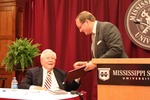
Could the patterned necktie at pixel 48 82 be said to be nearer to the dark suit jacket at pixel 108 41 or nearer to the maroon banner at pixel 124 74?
the dark suit jacket at pixel 108 41

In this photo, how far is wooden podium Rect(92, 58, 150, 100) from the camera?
1228mm

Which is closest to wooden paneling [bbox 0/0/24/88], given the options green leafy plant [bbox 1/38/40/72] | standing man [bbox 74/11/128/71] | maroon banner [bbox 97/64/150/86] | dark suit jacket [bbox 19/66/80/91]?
green leafy plant [bbox 1/38/40/72]

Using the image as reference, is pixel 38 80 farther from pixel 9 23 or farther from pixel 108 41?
pixel 9 23

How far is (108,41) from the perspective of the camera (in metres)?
2.20

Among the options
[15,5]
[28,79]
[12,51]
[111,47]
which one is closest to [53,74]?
[28,79]

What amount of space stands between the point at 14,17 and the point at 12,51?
80cm

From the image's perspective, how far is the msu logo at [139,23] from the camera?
3.32m

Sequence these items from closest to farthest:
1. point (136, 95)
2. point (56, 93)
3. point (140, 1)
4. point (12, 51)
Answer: point (136, 95) < point (56, 93) < point (140, 1) < point (12, 51)

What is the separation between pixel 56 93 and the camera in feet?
6.80

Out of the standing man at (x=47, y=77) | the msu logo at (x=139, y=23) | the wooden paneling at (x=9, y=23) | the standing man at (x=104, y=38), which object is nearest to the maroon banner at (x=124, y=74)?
the standing man at (x=104, y=38)

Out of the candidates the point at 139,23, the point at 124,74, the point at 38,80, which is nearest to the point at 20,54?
the point at 38,80

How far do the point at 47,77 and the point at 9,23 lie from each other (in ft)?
5.39

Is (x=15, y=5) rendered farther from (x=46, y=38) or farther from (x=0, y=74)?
(x=0, y=74)

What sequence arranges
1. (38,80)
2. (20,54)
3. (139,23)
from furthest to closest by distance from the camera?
(20,54)
(139,23)
(38,80)
